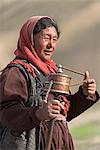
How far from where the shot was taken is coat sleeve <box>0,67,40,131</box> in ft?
5.92

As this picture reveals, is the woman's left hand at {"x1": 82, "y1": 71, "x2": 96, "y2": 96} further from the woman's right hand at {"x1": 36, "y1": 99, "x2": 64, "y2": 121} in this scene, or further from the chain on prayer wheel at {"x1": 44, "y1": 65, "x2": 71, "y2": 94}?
the woman's right hand at {"x1": 36, "y1": 99, "x2": 64, "y2": 121}

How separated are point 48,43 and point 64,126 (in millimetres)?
296

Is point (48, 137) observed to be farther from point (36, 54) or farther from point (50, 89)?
point (36, 54)

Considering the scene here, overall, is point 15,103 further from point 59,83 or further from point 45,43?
point 45,43

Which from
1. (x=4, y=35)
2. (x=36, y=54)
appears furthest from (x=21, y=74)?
(x=4, y=35)

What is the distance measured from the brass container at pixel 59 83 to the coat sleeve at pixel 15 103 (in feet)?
0.29

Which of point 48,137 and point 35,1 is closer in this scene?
point 48,137

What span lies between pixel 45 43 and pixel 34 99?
219 mm

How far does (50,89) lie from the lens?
6.01ft

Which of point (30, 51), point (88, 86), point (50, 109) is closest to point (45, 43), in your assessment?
point (30, 51)

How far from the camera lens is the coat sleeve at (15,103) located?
5.92 ft

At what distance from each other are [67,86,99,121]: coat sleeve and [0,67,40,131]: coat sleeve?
0.80 feet

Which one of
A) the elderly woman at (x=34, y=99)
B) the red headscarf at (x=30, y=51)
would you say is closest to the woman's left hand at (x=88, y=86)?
the elderly woman at (x=34, y=99)

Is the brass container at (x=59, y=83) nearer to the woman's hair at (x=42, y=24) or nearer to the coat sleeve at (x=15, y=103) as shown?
the coat sleeve at (x=15, y=103)
